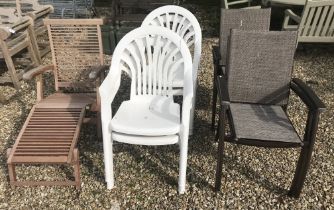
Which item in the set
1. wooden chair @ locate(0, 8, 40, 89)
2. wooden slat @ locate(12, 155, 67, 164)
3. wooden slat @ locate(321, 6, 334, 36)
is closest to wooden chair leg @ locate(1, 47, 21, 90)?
wooden chair @ locate(0, 8, 40, 89)

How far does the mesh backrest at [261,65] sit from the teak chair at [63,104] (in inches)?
58.4

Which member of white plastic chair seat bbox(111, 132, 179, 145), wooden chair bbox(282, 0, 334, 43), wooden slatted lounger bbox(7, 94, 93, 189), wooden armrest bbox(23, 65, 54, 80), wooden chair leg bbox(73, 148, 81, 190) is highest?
wooden chair bbox(282, 0, 334, 43)

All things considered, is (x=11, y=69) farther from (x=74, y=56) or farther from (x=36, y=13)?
(x=74, y=56)

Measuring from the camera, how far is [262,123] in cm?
288

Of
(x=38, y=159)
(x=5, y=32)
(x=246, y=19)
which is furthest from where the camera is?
(x=5, y=32)

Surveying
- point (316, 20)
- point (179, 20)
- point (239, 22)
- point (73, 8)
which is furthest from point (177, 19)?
point (73, 8)

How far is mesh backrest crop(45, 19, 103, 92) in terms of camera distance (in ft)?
12.6

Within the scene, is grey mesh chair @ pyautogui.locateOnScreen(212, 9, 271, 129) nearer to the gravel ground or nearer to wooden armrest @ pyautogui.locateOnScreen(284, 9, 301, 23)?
the gravel ground

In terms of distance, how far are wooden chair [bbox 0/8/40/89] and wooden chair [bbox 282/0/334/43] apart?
4282 mm

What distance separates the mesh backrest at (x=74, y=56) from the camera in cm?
384

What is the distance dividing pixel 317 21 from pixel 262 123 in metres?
3.26

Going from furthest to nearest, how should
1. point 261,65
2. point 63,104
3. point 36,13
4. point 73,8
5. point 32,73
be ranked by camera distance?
1. point 73,8
2. point 36,13
3. point 63,104
4. point 32,73
5. point 261,65

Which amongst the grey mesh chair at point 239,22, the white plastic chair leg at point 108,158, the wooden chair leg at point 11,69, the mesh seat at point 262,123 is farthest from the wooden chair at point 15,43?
the mesh seat at point 262,123

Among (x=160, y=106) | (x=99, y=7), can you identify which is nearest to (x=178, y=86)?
(x=160, y=106)
